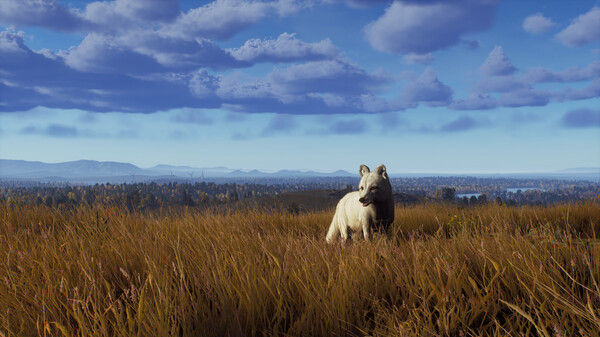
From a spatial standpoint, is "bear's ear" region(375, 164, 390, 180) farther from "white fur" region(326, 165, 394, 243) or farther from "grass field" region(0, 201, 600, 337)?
"grass field" region(0, 201, 600, 337)

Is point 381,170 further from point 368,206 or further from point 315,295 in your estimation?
point 315,295

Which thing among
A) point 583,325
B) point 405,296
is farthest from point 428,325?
point 583,325

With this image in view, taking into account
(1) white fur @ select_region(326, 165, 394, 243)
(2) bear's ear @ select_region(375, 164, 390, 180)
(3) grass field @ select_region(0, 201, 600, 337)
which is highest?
(2) bear's ear @ select_region(375, 164, 390, 180)

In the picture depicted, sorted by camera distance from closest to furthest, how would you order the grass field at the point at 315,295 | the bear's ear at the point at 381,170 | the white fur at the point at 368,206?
the grass field at the point at 315,295
the white fur at the point at 368,206
the bear's ear at the point at 381,170

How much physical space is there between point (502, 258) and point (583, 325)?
0.94 m

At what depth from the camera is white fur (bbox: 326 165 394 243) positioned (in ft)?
18.2

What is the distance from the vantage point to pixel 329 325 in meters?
2.75

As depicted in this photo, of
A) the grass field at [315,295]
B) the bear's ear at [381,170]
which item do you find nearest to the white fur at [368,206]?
the bear's ear at [381,170]

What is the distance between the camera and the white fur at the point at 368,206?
555 centimetres

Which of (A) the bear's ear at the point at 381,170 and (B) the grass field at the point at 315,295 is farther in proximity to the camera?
(A) the bear's ear at the point at 381,170

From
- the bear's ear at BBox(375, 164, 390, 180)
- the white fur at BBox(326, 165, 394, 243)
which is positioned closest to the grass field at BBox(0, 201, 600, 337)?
the white fur at BBox(326, 165, 394, 243)

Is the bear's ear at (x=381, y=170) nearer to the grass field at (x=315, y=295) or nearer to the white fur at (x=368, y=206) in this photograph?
the white fur at (x=368, y=206)

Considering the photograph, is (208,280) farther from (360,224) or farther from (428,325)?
(360,224)

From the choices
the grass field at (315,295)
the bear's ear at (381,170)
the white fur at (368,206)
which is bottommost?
the grass field at (315,295)
